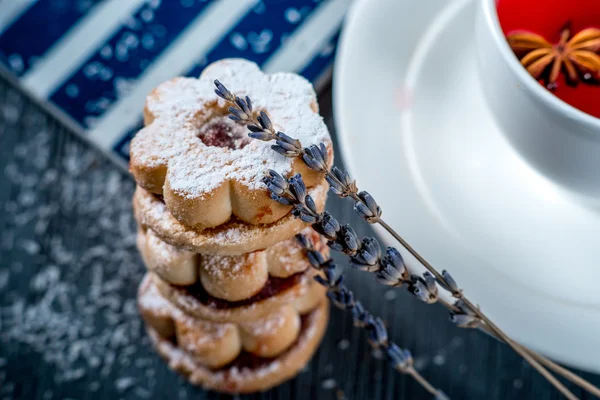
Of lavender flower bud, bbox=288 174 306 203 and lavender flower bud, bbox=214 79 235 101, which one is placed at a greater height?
lavender flower bud, bbox=214 79 235 101

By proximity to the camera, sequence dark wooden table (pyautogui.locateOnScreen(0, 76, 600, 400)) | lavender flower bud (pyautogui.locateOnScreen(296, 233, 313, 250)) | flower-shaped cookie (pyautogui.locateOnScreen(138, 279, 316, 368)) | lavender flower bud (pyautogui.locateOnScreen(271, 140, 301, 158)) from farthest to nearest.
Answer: dark wooden table (pyautogui.locateOnScreen(0, 76, 600, 400)) → flower-shaped cookie (pyautogui.locateOnScreen(138, 279, 316, 368)) → lavender flower bud (pyautogui.locateOnScreen(296, 233, 313, 250)) → lavender flower bud (pyautogui.locateOnScreen(271, 140, 301, 158))

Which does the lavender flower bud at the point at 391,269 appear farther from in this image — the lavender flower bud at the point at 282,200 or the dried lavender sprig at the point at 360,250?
the lavender flower bud at the point at 282,200

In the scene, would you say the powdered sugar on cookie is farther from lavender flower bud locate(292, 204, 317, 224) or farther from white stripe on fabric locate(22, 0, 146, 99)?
white stripe on fabric locate(22, 0, 146, 99)

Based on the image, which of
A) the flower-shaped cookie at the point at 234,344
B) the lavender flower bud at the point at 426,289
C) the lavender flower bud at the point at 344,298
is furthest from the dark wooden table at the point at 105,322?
the lavender flower bud at the point at 426,289

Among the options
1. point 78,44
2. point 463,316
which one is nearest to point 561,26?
point 463,316

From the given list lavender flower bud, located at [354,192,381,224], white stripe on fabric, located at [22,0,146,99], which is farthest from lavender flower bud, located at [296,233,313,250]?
white stripe on fabric, located at [22,0,146,99]

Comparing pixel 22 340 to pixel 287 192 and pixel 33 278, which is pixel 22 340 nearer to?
pixel 33 278
